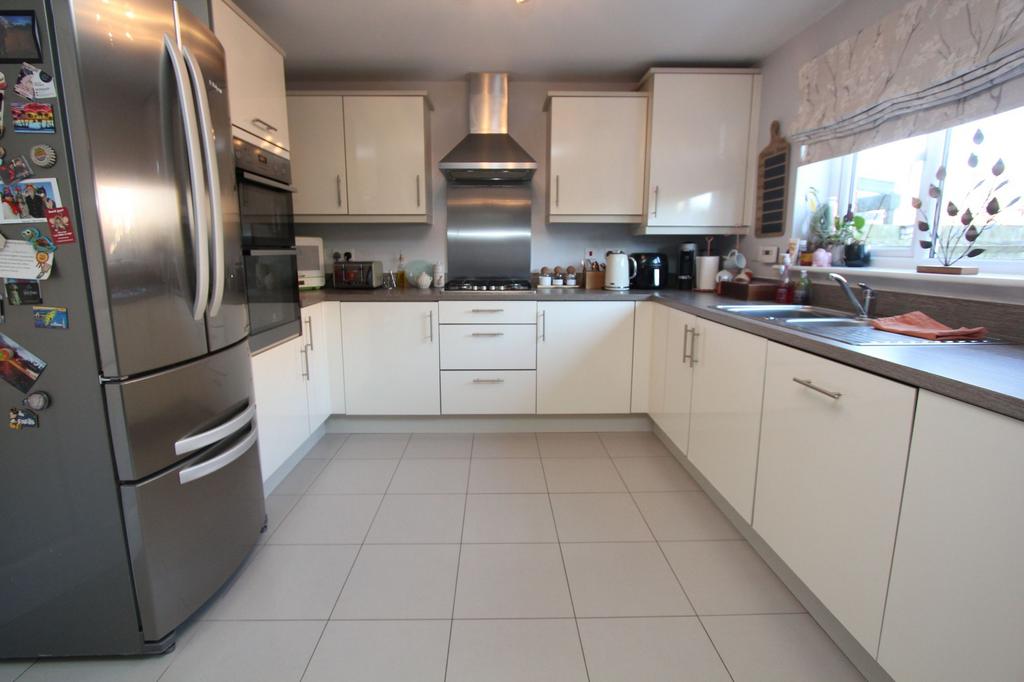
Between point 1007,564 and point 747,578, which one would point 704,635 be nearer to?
point 747,578

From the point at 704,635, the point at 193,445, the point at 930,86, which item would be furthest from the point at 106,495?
the point at 930,86

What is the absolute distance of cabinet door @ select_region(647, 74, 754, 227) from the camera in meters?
2.70

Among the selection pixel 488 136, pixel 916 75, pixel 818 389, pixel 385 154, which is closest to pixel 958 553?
pixel 818 389

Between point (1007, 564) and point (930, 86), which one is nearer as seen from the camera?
point (1007, 564)

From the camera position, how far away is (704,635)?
4.43 ft

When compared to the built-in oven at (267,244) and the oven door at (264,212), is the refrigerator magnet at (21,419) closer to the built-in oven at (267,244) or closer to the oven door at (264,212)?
the built-in oven at (267,244)

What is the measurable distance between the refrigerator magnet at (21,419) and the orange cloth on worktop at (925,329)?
2.37 meters

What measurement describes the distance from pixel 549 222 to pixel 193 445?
7.59 ft

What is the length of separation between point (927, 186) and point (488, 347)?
81.5 inches

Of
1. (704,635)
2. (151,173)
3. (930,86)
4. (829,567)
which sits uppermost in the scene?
(930,86)

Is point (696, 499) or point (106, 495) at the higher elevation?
point (106, 495)

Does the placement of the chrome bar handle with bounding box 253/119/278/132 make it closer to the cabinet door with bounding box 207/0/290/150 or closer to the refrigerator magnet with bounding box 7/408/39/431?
the cabinet door with bounding box 207/0/290/150

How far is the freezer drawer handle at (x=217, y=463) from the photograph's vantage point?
51.3 inches

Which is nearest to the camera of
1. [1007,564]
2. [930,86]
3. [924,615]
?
[1007,564]
